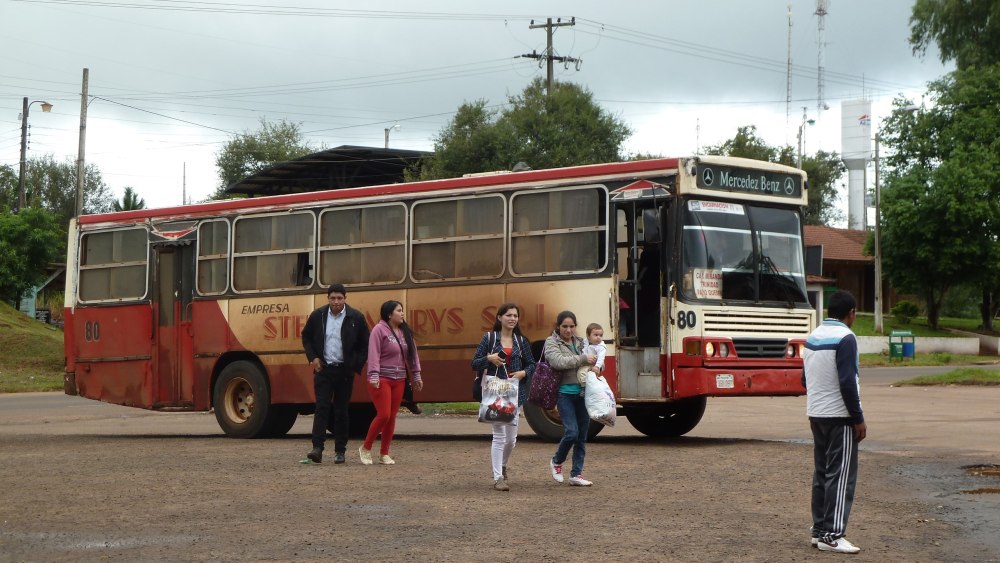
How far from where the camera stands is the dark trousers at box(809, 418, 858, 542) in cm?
853

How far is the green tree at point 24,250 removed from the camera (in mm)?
49094

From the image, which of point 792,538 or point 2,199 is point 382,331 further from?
point 2,199

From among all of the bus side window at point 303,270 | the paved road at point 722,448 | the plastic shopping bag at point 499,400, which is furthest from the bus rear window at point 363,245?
the plastic shopping bag at point 499,400

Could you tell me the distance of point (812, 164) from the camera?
295ft

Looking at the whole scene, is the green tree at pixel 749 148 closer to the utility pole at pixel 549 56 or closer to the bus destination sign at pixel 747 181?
the utility pole at pixel 549 56

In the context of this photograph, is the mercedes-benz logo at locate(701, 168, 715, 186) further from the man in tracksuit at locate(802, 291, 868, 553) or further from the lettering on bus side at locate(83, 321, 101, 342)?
the lettering on bus side at locate(83, 321, 101, 342)

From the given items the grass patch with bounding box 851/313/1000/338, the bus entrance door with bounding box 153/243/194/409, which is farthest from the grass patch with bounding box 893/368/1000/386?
the grass patch with bounding box 851/313/1000/338

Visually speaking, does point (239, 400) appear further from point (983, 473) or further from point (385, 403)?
point (983, 473)

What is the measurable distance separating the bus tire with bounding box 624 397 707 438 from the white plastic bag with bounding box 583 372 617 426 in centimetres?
544

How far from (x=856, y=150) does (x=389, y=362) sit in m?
82.6

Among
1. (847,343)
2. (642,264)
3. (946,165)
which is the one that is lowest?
(847,343)

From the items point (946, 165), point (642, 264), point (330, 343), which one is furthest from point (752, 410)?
point (946, 165)

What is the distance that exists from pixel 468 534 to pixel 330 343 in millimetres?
5402

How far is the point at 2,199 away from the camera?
91250mm
